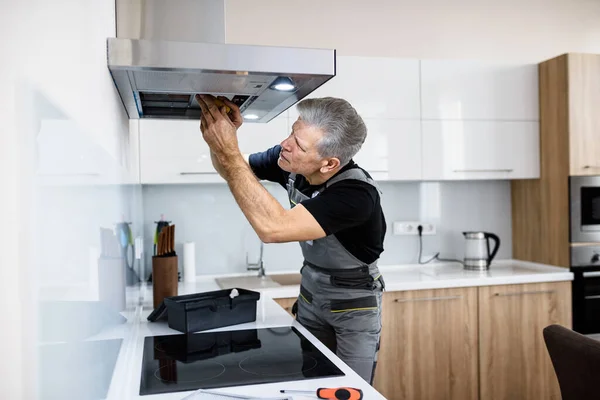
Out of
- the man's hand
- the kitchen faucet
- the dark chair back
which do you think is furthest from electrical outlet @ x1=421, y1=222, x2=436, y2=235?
the man's hand

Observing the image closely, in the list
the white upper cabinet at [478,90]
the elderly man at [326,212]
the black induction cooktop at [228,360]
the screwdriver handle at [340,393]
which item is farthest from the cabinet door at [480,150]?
the screwdriver handle at [340,393]

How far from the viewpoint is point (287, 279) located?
315 centimetres

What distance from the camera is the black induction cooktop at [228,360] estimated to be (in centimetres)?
125

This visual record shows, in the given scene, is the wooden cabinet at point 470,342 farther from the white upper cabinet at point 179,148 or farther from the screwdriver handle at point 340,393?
the screwdriver handle at point 340,393

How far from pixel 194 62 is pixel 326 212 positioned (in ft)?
1.88

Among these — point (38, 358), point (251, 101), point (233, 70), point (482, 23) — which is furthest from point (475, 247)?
point (38, 358)

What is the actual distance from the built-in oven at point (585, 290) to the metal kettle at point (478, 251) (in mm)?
464

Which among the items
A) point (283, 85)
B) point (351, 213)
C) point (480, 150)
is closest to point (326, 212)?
point (351, 213)

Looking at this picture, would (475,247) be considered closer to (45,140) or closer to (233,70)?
(233,70)

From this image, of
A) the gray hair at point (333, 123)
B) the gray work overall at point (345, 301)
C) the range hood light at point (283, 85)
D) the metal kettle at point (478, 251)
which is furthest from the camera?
the metal kettle at point (478, 251)

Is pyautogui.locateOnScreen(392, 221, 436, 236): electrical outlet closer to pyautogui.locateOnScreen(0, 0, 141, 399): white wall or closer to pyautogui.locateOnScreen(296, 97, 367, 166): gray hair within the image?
pyautogui.locateOnScreen(296, 97, 367, 166): gray hair

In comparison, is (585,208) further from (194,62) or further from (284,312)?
(194,62)

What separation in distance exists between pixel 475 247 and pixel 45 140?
3.14 meters

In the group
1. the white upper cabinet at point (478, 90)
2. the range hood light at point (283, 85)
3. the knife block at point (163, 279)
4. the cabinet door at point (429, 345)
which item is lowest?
the cabinet door at point (429, 345)
